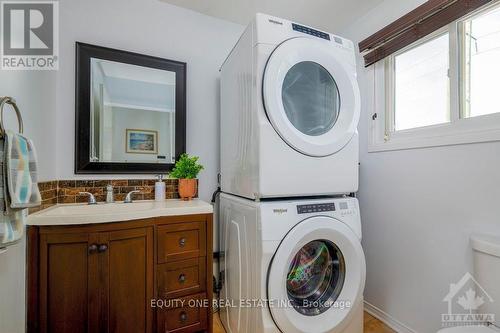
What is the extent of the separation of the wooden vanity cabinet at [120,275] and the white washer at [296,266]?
23 centimetres

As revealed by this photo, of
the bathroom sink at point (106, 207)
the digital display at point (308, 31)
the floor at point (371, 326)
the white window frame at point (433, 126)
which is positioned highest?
the digital display at point (308, 31)

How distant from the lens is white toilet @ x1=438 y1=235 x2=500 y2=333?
3.26 feet

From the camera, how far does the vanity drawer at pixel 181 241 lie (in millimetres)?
1299

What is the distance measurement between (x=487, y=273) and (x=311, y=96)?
1.20 meters

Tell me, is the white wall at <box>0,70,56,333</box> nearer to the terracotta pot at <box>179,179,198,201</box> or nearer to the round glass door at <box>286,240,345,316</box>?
the terracotta pot at <box>179,179,198,201</box>

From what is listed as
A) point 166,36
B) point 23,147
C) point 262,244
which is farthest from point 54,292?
point 166,36

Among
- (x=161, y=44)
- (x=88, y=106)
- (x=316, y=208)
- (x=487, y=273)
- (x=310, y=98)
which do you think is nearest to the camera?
(x=487, y=273)

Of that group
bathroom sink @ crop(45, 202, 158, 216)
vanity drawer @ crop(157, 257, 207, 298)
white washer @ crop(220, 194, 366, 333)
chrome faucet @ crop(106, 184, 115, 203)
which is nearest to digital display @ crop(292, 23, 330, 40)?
white washer @ crop(220, 194, 366, 333)

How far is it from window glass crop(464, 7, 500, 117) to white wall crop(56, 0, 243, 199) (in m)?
1.66

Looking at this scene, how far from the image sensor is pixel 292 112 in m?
1.24

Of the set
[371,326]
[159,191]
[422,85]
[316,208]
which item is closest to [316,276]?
[316,208]

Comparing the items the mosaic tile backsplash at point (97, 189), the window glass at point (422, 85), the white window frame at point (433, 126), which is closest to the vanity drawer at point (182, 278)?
the mosaic tile backsplash at point (97, 189)

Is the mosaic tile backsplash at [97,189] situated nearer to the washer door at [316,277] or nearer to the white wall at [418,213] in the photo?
the washer door at [316,277]

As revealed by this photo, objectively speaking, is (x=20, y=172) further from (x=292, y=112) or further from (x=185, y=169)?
(x=292, y=112)
